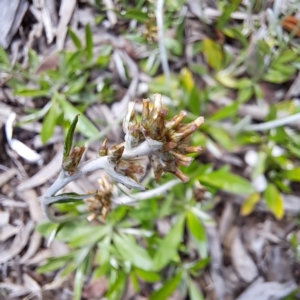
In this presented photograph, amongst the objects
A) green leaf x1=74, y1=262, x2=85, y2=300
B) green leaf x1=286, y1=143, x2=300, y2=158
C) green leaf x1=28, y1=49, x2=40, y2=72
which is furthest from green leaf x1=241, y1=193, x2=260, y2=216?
green leaf x1=28, y1=49, x2=40, y2=72

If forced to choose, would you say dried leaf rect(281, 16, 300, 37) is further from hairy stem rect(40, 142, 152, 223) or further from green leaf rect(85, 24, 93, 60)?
hairy stem rect(40, 142, 152, 223)

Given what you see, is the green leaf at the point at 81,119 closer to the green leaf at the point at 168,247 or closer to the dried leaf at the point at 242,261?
the green leaf at the point at 168,247

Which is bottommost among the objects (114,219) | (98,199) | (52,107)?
(114,219)

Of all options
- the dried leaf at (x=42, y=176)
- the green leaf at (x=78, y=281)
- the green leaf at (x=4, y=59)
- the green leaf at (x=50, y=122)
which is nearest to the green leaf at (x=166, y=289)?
the green leaf at (x=78, y=281)

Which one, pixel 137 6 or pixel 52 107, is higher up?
pixel 137 6

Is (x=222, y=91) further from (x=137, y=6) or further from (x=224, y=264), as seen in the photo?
(x=224, y=264)

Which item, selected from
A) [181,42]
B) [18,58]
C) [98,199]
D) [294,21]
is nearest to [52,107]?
[18,58]
